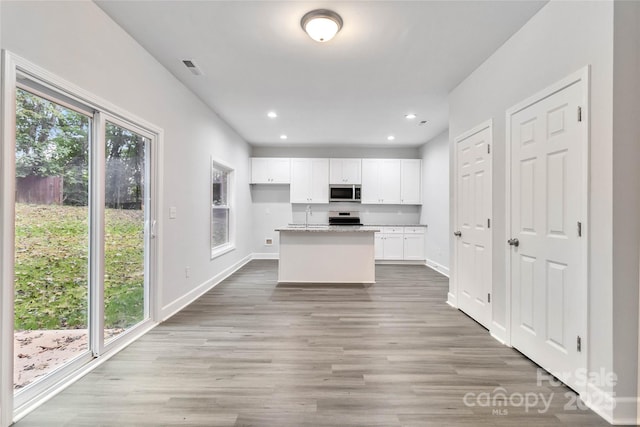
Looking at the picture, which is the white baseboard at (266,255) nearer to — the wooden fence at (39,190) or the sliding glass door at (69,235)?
the sliding glass door at (69,235)

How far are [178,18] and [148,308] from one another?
2.69 metres

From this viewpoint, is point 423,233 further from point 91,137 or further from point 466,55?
point 91,137

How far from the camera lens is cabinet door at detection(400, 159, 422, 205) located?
6730 millimetres

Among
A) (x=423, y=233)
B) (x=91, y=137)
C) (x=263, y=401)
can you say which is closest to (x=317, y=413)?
(x=263, y=401)

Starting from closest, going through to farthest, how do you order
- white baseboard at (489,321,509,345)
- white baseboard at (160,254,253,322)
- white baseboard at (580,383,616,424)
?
white baseboard at (580,383,616,424) → white baseboard at (489,321,509,345) → white baseboard at (160,254,253,322)

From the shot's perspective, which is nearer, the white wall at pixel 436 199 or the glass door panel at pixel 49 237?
the glass door panel at pixel 49 237

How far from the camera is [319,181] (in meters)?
6.76

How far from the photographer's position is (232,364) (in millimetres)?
2277

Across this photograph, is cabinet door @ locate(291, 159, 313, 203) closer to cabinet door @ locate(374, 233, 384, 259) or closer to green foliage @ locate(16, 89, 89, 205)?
cabinet door @ locate(374, 233, 384, 259)

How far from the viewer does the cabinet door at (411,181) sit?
6730mm

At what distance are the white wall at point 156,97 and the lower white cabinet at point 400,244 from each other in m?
3.16

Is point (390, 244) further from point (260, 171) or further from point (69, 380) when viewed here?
point (69, 380)

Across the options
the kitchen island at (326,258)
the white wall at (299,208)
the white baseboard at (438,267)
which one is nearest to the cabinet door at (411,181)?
the white wall at (299,208)

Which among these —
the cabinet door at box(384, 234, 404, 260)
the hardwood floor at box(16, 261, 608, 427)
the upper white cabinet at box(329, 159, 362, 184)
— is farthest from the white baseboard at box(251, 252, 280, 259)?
the hardwood floor at box(16, 261, 608, 427)
